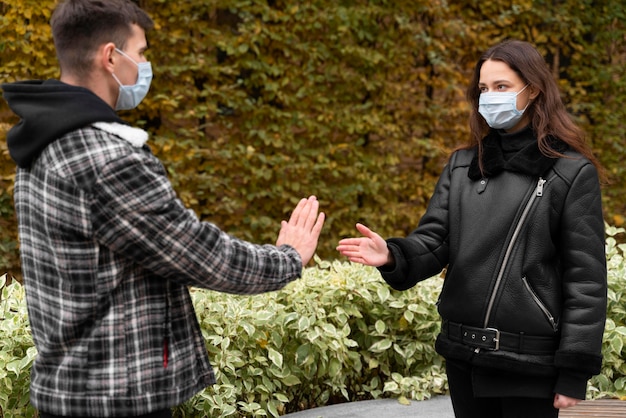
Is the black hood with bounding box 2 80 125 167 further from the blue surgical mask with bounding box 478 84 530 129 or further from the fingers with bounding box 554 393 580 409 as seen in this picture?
the fingers with bounding box 554 393 580 409

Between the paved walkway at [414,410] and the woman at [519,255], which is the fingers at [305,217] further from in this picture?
the paved walkway at [414,410]

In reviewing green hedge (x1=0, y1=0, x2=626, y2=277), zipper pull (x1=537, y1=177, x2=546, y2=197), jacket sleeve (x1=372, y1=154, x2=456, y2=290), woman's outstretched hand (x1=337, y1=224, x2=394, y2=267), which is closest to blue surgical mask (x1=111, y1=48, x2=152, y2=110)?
→ woman's outstretched hand (x1=337, y1=224, x2=394, y2=267)

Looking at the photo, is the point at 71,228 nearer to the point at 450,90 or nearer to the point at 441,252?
the point at 441,252

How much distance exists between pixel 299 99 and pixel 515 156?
4.43 meters

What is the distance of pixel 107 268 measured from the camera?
1917mm

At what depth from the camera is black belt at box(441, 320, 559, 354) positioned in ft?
8.01

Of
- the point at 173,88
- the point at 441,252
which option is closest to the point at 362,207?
the point at 173,88

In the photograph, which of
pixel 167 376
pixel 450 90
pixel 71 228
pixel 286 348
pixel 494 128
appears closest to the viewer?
pixel 71 228

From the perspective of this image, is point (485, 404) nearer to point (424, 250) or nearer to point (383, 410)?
point (424, 250)

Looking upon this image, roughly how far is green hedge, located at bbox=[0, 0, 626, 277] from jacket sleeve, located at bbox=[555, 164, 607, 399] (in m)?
4.29

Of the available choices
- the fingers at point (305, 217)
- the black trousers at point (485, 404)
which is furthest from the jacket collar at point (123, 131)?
the black trousers at point (485, 404)

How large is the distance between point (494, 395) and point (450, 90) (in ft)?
17.3

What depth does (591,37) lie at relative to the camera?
8.64 metres

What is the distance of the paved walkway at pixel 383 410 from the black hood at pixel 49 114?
6.45 feet
